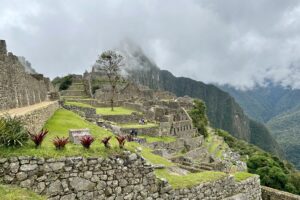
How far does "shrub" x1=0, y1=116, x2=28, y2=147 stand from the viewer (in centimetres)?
740

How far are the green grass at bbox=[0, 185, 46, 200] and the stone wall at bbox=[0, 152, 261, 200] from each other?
0.64 feet

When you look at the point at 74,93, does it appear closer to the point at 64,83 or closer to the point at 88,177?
the point at 64,83

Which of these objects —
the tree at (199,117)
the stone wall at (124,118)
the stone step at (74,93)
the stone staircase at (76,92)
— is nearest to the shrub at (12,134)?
the stone wall at (124,118)

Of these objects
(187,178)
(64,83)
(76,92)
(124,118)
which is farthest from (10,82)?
(64,83)

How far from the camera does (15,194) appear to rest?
6.74m

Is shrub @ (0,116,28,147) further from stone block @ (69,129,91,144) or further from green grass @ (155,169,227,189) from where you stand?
green grass @ (155,169,227,189)

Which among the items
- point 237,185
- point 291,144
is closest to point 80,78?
point 237,185

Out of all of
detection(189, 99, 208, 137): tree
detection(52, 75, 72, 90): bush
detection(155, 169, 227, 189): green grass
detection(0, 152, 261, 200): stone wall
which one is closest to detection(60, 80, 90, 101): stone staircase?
detection(52, 75, 72, 90): bush

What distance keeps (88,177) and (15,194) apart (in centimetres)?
192

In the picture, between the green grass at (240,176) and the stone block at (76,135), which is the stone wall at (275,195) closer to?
the green grass at (240,176)

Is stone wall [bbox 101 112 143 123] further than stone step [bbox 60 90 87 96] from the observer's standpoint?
No

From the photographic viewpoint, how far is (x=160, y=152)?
1028 inches

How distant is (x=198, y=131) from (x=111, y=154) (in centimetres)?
5841

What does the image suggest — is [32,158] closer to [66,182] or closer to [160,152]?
[66,182]
